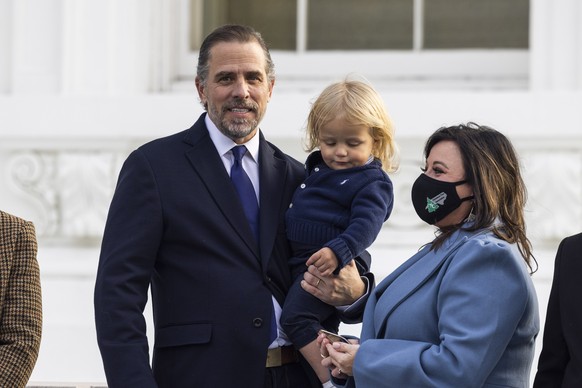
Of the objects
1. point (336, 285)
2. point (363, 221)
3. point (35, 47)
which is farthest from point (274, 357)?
point (35, 47)

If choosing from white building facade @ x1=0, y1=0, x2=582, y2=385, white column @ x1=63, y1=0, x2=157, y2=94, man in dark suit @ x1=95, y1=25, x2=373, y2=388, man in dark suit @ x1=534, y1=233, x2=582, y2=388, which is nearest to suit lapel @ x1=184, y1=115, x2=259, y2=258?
man in dark suit @ x1=95, y1=25, x2=373, y2=388

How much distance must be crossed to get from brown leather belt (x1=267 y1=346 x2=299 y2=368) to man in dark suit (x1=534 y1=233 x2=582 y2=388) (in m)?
0.71

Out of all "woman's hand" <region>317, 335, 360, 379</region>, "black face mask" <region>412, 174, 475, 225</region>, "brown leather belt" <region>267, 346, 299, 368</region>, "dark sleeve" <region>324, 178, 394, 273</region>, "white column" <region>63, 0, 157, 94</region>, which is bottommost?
"brown leather belt" <region>267, 346, 299, 368</region>

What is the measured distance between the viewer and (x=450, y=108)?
5535 mm

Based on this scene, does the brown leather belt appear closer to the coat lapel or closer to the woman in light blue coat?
the woman in light blue coat

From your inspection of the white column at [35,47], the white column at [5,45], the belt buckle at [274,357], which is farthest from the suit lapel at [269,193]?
the white column at [5,45]

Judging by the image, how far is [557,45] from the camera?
5527mm

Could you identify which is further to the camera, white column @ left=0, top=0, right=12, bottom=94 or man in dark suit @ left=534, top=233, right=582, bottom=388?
white column @ left=0, top=0, right=12, bottom=94

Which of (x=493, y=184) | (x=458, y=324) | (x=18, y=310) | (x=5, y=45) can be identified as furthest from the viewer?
(x=5, y=45)

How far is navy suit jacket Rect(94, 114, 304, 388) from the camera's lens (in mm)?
3309

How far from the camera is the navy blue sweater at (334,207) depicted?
3.45m

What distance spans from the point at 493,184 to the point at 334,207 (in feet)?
1.76

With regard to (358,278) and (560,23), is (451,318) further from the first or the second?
(560,23)

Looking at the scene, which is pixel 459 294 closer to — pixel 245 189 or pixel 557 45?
pixel 245 189
